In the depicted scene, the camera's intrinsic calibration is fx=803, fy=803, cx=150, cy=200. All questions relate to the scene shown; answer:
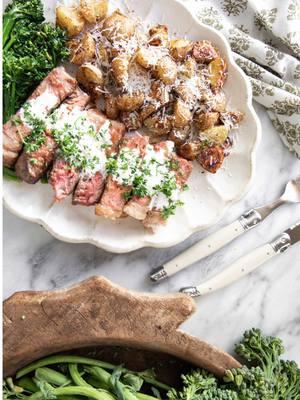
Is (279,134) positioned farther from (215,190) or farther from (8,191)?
(8,191)

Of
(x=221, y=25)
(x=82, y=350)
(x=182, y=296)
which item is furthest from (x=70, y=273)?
(x=221, y=25)

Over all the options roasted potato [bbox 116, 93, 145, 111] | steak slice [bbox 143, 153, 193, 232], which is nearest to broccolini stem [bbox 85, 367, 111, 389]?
steak slice [bbox 143, 153, 193, 232]

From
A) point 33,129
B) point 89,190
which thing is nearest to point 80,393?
point 89,190

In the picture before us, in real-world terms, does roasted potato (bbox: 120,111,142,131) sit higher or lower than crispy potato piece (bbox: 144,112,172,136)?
lower

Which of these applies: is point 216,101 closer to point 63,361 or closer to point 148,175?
point 148,175

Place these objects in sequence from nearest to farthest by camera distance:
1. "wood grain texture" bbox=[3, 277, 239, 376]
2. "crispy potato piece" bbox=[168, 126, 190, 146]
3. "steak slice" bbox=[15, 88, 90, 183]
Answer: "wood grain texture" bbox=[3, 277, 239, 376], "steak slice" bbox=[15, 88, 90, 183], "crispy potato piece" bbox=[168, 126, 190, 146]

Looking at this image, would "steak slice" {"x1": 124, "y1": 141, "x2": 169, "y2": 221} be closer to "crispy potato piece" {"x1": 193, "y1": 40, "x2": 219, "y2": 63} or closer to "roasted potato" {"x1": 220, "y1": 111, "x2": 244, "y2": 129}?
"roasted potato" {"x1": 220, "y1": 111, "x2": 244, "y2": 129}
